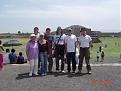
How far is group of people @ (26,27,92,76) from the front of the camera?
45.5ft

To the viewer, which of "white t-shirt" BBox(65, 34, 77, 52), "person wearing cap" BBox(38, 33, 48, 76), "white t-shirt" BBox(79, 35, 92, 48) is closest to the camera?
"person wearing cap" BBox(38, 33, 48, 76)

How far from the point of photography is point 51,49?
46.9ft

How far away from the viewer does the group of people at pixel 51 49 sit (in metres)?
13.9

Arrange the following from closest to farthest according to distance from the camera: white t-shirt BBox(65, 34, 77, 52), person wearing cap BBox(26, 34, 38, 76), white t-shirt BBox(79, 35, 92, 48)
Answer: person wearing cap BBox(26, 34, 38, 76)
white t-shirt BBox(65, 34, 77, 52)
white t-shirt BBox(79, 35, 92, 48)

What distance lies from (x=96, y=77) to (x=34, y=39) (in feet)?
8.52

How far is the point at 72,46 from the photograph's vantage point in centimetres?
1423

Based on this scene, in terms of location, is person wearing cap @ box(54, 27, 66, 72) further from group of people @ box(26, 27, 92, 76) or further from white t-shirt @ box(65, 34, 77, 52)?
white t-shirt @ box(65, 34, 77, 52)

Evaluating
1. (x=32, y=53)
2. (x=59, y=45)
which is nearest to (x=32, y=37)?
(x=32, y=53)

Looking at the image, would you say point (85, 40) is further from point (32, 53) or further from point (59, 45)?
point (32, 53)
